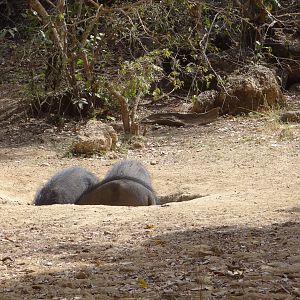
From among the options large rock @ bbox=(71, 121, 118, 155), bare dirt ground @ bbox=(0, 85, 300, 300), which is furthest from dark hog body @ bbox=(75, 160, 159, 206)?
large rock @ bbox=(71, 121, 118, 155)

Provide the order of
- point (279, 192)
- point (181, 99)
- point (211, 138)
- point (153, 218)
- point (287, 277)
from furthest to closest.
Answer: point (181, 99), point (211, 138), point (279, 192), point (153, 218), point (287, 277)

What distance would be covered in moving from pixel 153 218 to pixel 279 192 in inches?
52.6

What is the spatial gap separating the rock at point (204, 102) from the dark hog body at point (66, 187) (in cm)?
447

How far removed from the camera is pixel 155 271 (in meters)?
3.72

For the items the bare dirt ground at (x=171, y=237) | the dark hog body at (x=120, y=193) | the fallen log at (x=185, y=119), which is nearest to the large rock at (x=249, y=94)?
the fallen log at (x=185, y=119)

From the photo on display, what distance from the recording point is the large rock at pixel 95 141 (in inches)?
353

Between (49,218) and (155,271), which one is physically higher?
(155,271)

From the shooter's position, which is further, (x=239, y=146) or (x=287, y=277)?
(x=239, y=146)

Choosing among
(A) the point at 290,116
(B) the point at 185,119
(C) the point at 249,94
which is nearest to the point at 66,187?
(A) the point at 290,116

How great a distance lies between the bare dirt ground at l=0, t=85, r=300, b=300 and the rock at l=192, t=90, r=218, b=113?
2.57 meters

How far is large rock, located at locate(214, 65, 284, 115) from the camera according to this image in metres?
11.1

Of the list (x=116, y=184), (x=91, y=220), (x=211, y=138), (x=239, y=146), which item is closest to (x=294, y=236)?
(x=91, y=220)

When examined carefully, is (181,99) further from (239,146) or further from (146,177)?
(146,177)

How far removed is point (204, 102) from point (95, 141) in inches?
104
